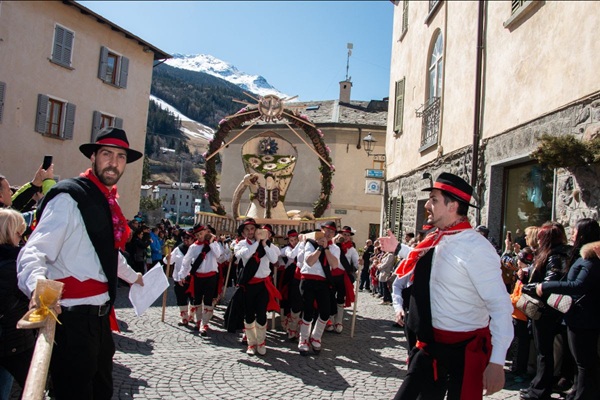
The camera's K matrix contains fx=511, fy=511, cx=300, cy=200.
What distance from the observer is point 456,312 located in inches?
128

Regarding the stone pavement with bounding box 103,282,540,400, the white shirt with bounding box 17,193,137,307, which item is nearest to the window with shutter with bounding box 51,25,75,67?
the stone pavement with bounding box 103,282,540,400

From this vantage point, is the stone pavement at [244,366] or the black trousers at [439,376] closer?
the black trousers at [439,376]

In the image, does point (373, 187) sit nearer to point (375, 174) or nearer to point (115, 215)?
point (375, 174)

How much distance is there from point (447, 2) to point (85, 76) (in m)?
15.3

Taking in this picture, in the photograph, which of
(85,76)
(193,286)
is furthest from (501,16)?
(85,76)

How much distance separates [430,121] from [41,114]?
14492mm

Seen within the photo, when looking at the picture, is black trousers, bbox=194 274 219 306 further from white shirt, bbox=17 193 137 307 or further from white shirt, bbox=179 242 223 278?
white shirt, bbox=17 193 137 307

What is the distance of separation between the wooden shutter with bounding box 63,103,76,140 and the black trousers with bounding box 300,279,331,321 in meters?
16.1

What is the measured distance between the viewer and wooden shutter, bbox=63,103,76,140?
20.2m

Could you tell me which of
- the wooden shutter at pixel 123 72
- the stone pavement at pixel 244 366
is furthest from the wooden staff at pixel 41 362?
the wooden shutter at pixel 123 72

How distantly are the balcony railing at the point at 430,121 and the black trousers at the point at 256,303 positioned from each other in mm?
6364

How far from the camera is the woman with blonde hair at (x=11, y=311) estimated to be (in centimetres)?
365

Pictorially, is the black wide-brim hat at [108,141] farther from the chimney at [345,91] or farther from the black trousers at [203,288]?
the chimney at [345,91]

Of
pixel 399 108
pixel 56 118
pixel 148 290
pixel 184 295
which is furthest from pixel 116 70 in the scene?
pixel 148 290
